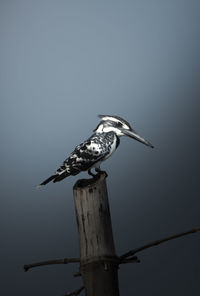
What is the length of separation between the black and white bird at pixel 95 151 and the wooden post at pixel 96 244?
1.20ft

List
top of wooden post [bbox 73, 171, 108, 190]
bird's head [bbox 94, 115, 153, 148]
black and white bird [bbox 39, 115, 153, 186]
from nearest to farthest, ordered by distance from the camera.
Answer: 1. top of wooden post [bbox 73, 171, 108, 190]
2. black and white bird [bbox 39, 115, 153, 186]
3. bird's head [bbox 94, 115, 153, 148]

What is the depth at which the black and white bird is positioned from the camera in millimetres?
1762

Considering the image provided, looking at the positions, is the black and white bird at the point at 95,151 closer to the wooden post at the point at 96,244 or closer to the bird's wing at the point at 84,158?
the bird's wing at the point at 84,158

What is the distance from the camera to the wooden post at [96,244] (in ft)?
4.25

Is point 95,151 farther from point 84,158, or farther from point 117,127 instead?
point 117,127

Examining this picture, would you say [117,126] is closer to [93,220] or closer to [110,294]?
[93,220]

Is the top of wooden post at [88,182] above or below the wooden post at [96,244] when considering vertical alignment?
above

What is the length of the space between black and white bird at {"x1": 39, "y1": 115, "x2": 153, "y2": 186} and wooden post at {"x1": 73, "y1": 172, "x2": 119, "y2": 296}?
14.4 inches

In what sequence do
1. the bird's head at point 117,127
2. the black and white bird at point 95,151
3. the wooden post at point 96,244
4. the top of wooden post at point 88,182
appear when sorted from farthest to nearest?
1. the bird's head at point 117,127
2. the black and white bird at point 95,151
3. the top of wooden post at point 88,182
4. the wooden post at point 96,244

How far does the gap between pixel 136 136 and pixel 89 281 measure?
72 centimetres

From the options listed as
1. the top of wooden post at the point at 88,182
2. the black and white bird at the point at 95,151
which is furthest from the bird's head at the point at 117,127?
the top of wooden post at the point at 88,182

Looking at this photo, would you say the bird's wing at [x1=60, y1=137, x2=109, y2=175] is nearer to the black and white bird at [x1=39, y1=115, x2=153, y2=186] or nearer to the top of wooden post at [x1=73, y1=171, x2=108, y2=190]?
the black and white bird at [x1=39, y1=115, x2=153, y2=186]

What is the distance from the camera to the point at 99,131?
193 cm

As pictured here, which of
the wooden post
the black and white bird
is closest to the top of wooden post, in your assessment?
the wooden post
